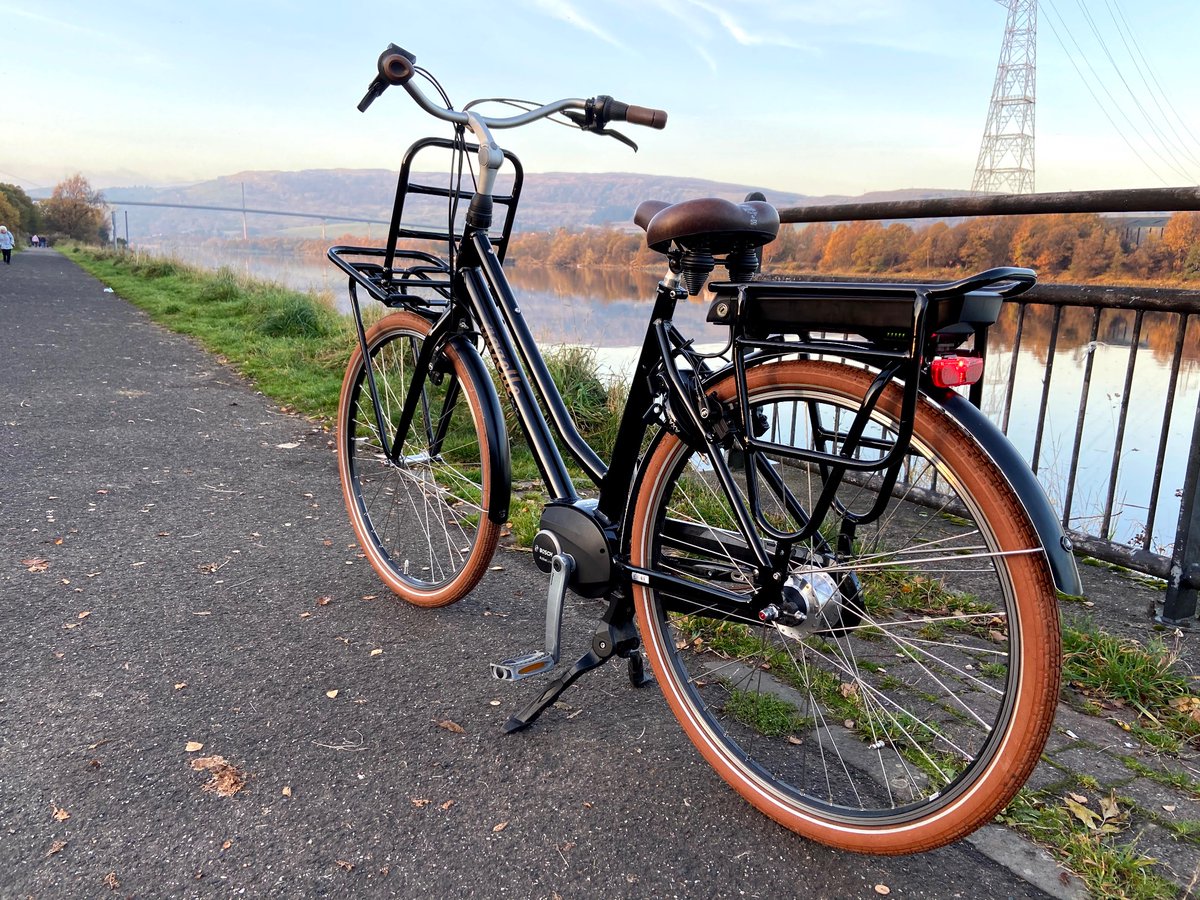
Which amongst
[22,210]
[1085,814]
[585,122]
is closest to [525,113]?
[585,122]

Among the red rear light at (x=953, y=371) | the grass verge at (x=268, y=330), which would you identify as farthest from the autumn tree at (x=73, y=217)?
the red rear light at (x=953, y=371)

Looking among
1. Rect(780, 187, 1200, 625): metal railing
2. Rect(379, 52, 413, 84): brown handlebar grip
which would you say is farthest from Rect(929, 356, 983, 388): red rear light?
Rect(780, 187, 1200, 625): metal railing

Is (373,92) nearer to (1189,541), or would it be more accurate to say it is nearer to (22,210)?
(1189,541)

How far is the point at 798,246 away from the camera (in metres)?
4.96

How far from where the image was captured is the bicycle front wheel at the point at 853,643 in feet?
5.15

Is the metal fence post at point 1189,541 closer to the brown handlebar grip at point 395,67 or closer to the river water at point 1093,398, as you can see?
the river water at point 1093,398

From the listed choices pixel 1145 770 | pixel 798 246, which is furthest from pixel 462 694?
pixel 798 246

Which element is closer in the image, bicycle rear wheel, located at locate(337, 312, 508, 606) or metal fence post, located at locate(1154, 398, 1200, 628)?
bicycle rear wheel, located at locate(337, 312, 508, 606)

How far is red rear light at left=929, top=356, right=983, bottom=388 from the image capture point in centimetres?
158

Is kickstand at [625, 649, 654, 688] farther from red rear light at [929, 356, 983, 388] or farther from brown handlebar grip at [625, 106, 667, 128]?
brown handlebar grip at [625, 106, 667, 128]

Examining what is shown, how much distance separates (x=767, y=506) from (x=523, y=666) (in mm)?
799

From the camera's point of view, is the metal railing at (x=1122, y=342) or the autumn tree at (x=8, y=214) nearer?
the metal railing at (x=1122, y=342)

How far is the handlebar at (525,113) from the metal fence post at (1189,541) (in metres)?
2.21

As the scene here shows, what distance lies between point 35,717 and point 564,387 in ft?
14.4
